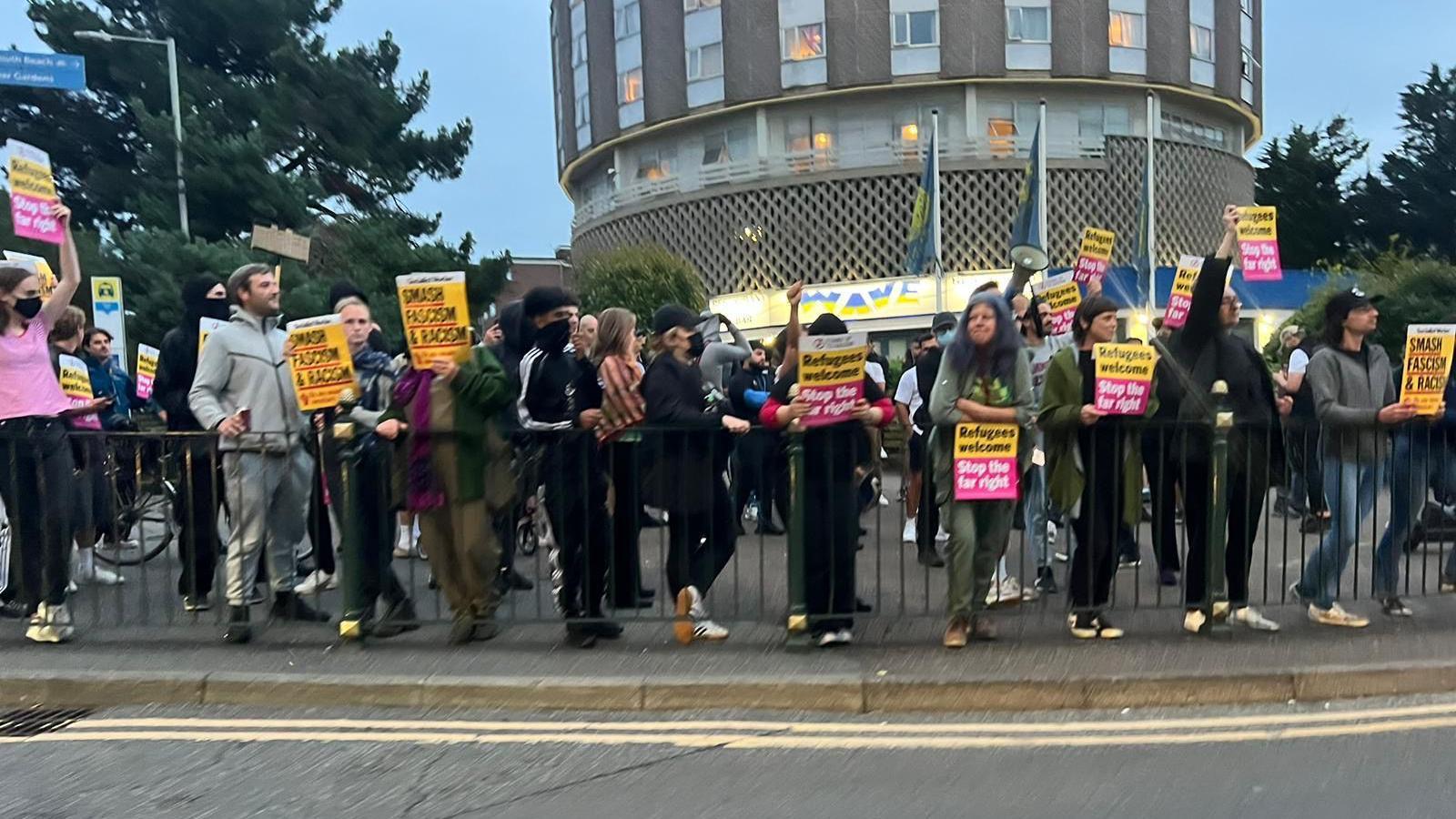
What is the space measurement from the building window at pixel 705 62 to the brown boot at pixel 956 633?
109ft

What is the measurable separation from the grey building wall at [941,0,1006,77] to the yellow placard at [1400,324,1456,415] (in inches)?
1190

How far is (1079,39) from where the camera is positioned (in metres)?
34.4

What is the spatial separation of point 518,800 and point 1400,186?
170ft

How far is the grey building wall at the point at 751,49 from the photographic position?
35406mm

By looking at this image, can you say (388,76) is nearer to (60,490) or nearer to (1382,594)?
(60,490)

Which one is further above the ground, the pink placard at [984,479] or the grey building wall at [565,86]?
the grey building wall at [565,86]

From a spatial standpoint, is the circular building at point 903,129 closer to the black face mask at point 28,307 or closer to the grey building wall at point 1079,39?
the grey building wall at point 1079,39

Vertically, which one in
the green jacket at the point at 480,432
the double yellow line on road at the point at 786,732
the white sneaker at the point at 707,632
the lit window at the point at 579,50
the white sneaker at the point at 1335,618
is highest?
the lit window at the point at 579,50

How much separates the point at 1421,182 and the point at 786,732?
50675 millimetres

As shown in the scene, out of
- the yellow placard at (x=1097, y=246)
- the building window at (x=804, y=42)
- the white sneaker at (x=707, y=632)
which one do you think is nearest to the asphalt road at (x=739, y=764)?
the white sneaker at (x=707, y=632)

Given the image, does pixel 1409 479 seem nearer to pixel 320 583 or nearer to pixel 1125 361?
pixel 1125 361

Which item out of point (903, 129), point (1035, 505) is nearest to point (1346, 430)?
point (1035, 505)

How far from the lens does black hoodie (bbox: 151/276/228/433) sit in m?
6.66

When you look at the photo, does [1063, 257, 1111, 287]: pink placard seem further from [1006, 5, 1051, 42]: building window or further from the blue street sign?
[1006, 5, 1051, 42]: building window
